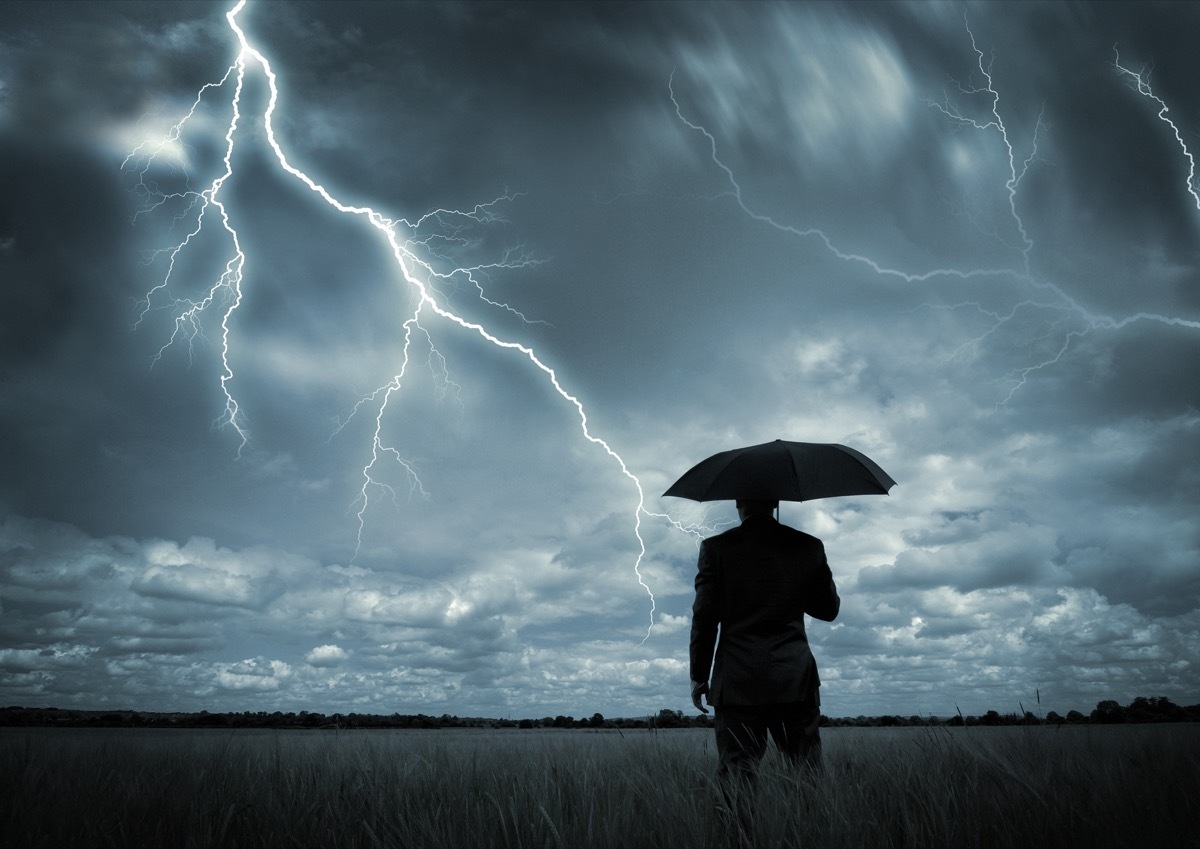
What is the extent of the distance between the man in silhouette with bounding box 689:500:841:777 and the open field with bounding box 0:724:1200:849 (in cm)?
27

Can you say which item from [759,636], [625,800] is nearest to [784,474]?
[759,636]

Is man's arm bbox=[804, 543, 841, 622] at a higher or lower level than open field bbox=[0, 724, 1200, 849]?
higher

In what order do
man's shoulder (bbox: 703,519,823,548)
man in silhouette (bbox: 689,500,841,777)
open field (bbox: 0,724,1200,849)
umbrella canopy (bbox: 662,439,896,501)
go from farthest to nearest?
1. umbrella canopy (bbox: 662,439,896,501)
2. man's shoulder (bbox: 703,519,823,548)
3. man in silhouette (bbox: 689,500,841,777)
4. open field (bbox: 0,724,1200,849)

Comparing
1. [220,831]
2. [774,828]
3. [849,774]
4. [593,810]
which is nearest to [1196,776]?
[849,774]

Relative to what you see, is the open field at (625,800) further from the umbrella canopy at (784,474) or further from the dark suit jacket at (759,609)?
the umbrella canopy at (784,474)

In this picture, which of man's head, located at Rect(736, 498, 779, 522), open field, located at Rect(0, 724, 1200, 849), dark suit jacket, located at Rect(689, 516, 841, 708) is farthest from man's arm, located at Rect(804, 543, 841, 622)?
open field, located at Rect(0, 724, 1200, 849)

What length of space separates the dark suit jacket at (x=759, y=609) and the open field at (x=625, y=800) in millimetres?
490

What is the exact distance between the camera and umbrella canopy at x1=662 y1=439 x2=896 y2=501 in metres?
4.73

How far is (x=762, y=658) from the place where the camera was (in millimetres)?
4395

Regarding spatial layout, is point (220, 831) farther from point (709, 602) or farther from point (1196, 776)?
point (1196, 776)

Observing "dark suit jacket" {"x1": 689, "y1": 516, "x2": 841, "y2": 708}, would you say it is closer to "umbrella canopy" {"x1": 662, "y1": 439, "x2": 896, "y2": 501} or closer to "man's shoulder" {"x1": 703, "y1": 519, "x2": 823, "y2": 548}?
"man's shoulder" {"x1": 703, "y1": 519, "x2": 823, "y2": 548}

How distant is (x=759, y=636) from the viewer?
448cm

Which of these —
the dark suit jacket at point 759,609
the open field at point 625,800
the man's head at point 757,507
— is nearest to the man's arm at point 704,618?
A: the dark suit jacket at point 759,609

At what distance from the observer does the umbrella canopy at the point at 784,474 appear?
186 inches
